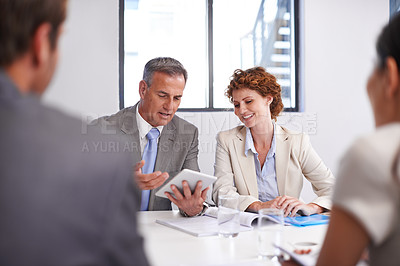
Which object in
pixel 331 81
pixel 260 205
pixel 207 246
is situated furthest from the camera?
pixel 331 81

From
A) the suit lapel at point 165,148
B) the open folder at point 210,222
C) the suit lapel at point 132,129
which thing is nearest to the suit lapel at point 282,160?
the open folder at point 210,222

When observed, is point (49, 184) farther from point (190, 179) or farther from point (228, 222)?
point (190, 179)

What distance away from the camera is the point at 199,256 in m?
1.40

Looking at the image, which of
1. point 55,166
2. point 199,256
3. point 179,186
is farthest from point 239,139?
point 55,166

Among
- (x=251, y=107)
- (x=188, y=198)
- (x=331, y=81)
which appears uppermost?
(x=331, y=81)

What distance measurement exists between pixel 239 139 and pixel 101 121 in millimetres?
980

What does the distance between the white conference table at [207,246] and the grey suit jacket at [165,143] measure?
2.40 feet

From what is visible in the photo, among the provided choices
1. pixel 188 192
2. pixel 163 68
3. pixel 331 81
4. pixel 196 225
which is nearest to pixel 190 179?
pixel 188 192

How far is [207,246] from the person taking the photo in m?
1.53

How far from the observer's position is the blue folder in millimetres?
1886

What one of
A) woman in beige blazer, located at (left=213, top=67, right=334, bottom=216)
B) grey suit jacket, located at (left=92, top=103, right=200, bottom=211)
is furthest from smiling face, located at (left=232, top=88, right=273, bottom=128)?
grey suit jacket, located at (left=92, top=103, right=200, bottom=211)

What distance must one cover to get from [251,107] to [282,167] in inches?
18.9

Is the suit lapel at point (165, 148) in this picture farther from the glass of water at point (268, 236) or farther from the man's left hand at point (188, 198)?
the glass of water at point (268, 236)

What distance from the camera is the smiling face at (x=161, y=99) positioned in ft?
8.88
